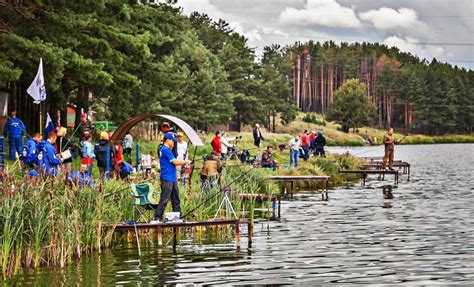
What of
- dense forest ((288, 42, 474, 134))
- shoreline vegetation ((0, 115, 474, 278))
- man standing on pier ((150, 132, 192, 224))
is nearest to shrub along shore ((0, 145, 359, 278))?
shoreline vegetation ((0, 115, 474, 278))

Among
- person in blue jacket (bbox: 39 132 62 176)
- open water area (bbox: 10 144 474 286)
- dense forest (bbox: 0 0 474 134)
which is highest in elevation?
dense forest (bbox: 0 0 474 134)

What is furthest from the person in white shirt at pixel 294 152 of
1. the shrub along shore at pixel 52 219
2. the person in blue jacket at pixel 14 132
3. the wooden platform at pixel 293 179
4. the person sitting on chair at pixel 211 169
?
the shrub along shore at pixel 52 219

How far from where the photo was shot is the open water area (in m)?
16.7

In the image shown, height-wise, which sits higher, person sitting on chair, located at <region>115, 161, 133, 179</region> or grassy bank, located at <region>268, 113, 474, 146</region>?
grassy bank, located at <region>268, 113, 474, 146</region>

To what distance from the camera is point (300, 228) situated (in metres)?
25.3

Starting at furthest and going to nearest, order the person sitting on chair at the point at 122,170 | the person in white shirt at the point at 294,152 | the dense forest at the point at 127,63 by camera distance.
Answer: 1. the person in white shirt at the point at 294,152
2. the dense forest at the point at 127,63
3. the person sitting on chair at the point at 122,170

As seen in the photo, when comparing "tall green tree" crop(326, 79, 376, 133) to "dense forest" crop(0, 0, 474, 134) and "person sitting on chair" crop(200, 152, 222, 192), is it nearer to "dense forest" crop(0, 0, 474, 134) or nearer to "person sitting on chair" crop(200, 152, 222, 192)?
"dense forest" crop(0, 0, 474, 134)

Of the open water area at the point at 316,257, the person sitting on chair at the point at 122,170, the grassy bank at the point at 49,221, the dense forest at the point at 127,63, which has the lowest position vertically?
the open water area at the point at 316,257

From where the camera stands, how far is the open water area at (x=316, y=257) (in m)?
16.7

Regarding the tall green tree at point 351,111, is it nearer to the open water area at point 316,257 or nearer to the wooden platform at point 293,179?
the wooden platform at point 293,179

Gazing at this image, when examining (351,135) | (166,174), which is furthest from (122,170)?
(351,135)

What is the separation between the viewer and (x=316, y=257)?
19469mm

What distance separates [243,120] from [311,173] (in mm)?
72284

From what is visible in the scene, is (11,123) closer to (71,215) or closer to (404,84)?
(71,215)
